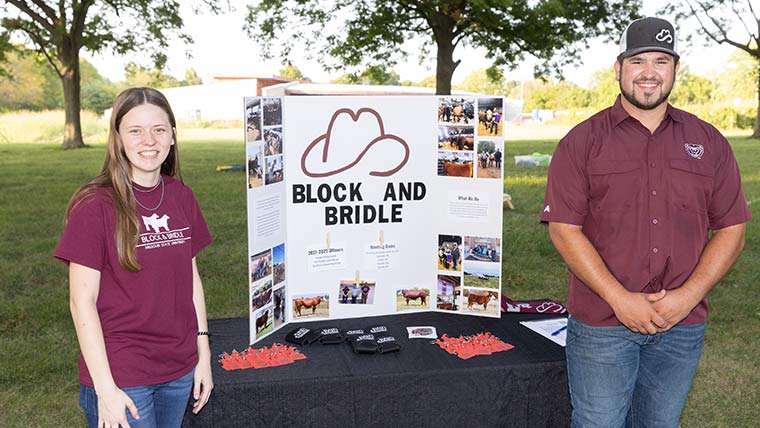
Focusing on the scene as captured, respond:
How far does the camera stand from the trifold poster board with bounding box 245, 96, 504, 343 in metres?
3.29

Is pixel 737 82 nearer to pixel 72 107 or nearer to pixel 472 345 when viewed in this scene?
pixel 72 107

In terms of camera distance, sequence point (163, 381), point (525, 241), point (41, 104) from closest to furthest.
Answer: point (163, 381) < point (525, 241) < point (41, 104)

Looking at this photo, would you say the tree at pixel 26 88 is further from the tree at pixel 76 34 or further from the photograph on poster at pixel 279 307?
the photograph on poster at pixel 279 307

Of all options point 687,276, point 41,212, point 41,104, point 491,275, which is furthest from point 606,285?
point 41,104

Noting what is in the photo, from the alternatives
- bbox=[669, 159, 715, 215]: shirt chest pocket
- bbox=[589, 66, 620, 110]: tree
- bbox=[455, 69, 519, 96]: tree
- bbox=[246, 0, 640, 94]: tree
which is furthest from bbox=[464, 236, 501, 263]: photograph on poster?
bbox=[455, 69, 519, 96]: tree

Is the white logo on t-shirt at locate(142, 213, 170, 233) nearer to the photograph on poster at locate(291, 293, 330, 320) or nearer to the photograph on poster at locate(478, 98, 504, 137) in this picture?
the photograph on poster at locate(291, 293, 330, 320)

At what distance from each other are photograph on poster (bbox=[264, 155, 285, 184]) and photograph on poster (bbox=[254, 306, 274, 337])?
63 cm

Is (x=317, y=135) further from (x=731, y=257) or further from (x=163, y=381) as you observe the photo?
(x=731, y=257)

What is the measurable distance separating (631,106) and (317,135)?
5.11ft

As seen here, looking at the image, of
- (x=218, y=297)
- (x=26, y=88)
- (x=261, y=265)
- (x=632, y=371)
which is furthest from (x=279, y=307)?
(x=26, y=88)

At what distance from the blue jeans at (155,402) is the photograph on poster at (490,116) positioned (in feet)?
6.44

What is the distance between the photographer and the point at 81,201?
6.14ft

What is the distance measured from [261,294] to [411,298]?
2.86 feet

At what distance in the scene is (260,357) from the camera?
295cm
